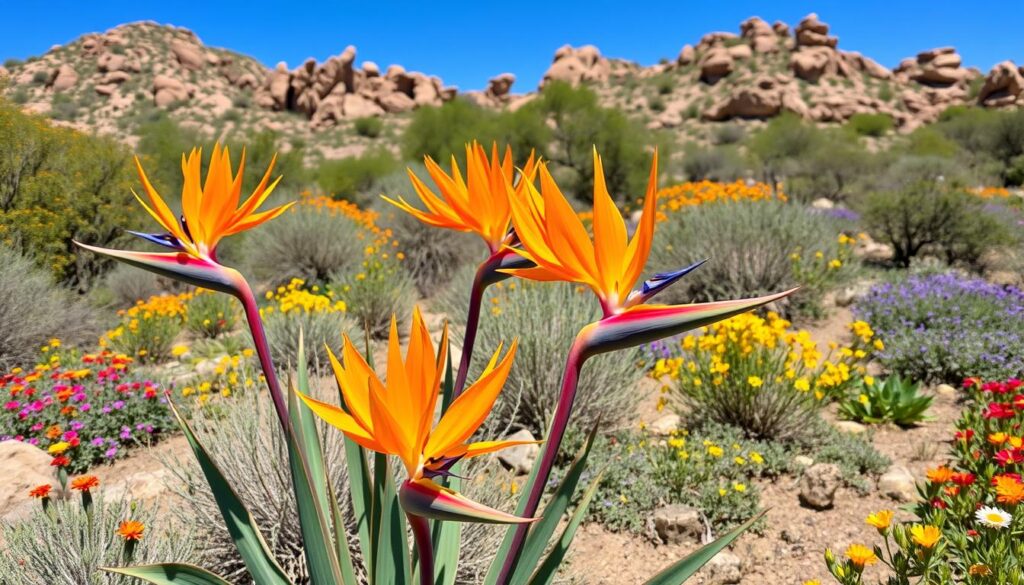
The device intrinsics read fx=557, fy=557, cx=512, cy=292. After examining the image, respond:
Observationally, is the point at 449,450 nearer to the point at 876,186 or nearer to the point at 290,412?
the point at 290,412

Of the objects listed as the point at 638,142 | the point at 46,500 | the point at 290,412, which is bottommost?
the point at 46,500

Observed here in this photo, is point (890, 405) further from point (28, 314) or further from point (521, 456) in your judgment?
point (28, 314)

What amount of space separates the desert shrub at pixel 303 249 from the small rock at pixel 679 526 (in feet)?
20.5

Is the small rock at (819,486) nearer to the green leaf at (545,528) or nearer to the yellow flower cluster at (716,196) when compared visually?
the green leaf at (545,528)

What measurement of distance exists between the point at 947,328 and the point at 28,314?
28.8 feet

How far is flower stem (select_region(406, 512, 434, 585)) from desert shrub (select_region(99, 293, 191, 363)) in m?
5.76

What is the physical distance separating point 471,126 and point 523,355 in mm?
13756

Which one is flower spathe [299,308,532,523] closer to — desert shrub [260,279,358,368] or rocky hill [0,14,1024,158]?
desert shrub [260,279,358,368]

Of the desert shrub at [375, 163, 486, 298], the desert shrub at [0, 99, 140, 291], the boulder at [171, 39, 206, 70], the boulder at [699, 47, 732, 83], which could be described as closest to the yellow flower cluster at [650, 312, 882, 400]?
the desert shrub at [375, 163, 486, 298]

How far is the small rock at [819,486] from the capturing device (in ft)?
9.78

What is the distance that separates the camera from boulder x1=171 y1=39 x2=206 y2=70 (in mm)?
44344

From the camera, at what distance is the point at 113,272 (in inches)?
330

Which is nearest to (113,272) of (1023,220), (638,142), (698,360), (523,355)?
(523,355)

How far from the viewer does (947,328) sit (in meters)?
5.15
